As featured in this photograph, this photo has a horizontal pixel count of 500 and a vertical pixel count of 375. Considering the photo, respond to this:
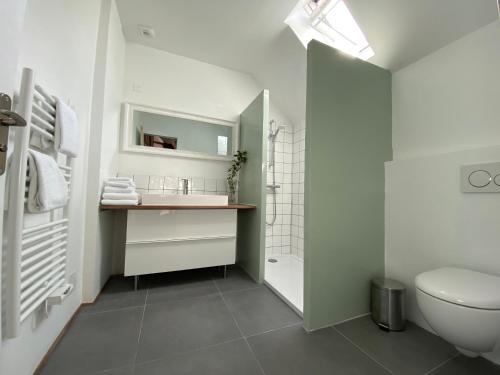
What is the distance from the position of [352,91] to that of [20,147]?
1684 mm

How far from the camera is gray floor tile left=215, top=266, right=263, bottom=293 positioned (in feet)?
5.58

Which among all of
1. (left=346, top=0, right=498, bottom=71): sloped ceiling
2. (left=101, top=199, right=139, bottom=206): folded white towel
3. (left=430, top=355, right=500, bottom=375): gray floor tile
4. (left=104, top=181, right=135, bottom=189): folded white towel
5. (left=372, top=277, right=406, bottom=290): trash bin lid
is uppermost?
(left=346, top=0, right=498, bottom=71): sloped ceiling

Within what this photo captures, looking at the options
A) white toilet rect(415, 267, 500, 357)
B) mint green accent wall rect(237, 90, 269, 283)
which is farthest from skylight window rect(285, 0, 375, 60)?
white toilet rect(415, 267, 500, 357)

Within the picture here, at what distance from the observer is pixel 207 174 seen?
2.27 m

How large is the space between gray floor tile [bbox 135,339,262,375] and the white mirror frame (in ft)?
5.70

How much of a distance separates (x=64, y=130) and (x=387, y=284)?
199 cm

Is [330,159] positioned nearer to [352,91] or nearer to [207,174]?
[352,91]

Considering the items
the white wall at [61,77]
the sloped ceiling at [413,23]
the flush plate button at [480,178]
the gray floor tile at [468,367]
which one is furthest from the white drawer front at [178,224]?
the sloped ceiling at [413,23]

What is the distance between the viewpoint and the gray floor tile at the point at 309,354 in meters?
0.90

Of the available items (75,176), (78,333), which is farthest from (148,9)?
(78,333)

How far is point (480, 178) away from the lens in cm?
101

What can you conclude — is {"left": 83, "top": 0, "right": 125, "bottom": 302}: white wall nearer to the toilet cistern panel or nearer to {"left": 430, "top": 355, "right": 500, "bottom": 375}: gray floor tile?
{"left": 430, "top": 355, "right": 500, "bottom": 375}: gray floor tile

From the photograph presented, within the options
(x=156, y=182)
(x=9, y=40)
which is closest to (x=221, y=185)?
(x=156, y=182)

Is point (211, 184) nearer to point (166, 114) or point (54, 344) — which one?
point (166, 114)
